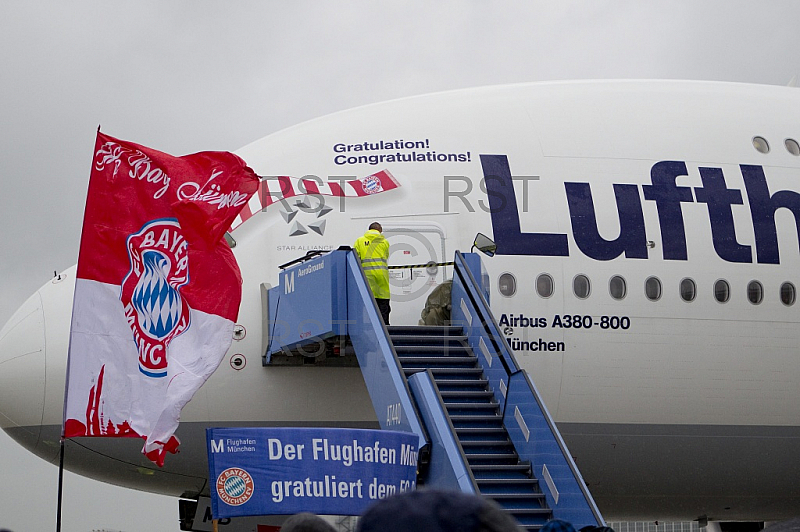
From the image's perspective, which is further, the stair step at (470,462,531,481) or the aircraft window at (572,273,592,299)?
the aircraft window at (572,273,592,299)

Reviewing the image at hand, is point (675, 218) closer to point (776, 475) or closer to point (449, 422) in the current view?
point (776, 475)

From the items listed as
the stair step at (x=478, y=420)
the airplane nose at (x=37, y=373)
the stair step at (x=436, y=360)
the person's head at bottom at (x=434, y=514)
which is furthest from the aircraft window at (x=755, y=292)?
the person's head at bottom at (x=434, y=514)

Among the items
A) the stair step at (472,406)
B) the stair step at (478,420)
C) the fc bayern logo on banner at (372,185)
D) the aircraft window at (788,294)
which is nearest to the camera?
the stair step at (478,420)

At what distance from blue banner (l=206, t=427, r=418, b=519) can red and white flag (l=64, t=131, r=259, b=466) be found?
121 cm

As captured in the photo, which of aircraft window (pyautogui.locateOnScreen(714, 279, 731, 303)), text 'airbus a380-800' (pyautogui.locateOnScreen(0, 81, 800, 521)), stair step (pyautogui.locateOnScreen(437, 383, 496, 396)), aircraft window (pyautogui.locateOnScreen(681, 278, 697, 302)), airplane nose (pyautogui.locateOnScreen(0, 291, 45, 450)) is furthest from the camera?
aircraft window (pyautogui.locateOnScreen(714, 279, 731, 303))

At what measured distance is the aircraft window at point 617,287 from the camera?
40.4 ft

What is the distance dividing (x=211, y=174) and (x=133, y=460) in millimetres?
3970

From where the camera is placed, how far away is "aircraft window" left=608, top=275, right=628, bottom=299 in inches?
485

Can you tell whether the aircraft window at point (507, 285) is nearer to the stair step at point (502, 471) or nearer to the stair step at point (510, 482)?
the stair step at point (502, 471)

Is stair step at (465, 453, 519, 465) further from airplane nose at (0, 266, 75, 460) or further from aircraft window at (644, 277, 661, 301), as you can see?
airplane nose at (0, 266, 75, 460)

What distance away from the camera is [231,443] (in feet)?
24.8

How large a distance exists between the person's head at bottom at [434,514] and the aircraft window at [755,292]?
1167 centimetres

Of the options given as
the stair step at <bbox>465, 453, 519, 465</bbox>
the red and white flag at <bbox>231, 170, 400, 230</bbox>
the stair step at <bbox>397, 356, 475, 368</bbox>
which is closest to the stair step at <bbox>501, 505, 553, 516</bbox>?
the stair step at <bbox>465, 453, 519, 465</bbox>

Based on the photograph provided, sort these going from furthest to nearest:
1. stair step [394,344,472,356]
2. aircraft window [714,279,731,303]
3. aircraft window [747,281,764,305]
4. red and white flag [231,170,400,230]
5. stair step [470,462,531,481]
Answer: aircraft window [747,281,764,305], aircraft window [714,279,731,303], red and white flag [231,170,400,230], stair step [394,344,472,356], stair step [470,462,531,481]
